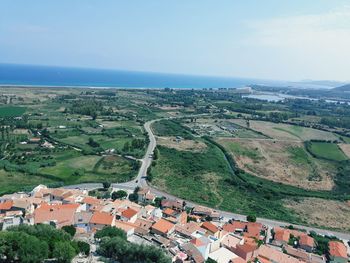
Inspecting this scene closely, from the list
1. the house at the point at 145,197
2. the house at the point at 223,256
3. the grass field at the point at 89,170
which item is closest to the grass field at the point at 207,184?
the house at the point at 145,197

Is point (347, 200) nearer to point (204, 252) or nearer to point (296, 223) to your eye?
point (296, 223)

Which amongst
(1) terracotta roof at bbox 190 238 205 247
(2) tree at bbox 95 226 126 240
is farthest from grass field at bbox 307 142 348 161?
(2) tree at bbox 95 226 126 240

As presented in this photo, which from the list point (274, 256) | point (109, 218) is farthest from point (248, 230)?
Answer: point (109, 218)

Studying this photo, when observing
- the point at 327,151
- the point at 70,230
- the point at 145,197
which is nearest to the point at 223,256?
the point at 70,230

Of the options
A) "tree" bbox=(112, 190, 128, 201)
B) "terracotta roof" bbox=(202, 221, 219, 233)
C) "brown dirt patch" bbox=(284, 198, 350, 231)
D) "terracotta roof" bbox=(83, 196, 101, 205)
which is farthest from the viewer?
"tree" bbox=(112, 190, 128, 201)

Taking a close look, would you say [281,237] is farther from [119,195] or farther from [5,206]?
[5,206]

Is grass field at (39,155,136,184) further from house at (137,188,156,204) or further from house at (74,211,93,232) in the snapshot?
house at (74,211,93,232)

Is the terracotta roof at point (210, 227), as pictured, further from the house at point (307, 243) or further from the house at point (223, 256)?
the house at point (307, 243)
